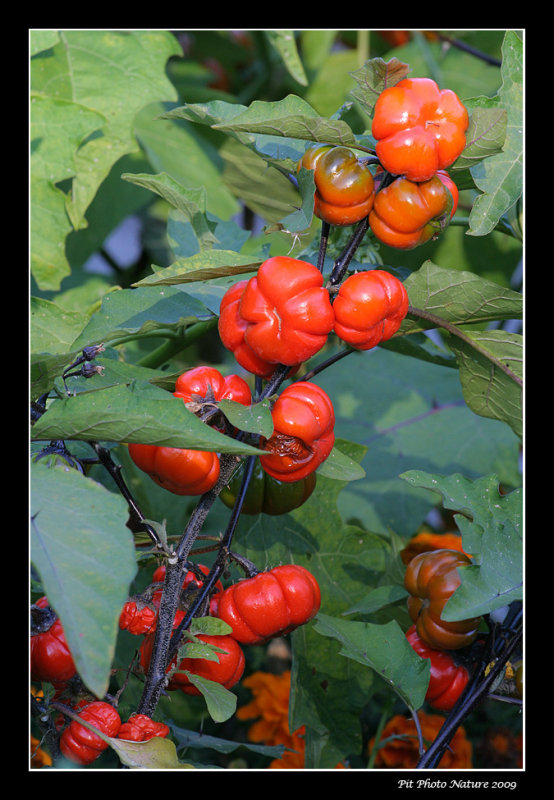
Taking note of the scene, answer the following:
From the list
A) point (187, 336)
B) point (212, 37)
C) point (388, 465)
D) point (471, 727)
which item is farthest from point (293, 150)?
point (212, 37)

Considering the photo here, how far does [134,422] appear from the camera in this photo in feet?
1.19

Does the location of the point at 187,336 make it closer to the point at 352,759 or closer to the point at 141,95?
the point at 141,95

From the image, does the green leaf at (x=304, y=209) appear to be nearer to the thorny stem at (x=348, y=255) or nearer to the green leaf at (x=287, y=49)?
the thorny stem at (x=348, y=255)

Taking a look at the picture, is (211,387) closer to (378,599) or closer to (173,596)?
(173,596)

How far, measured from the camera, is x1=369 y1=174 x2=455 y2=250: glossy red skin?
42 cm

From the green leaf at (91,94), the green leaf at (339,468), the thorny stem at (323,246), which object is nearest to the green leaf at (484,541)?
the green leaf at (339,468)

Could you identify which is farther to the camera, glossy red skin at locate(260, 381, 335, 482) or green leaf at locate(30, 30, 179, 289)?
green leaf at locate(30, 30, 179, 289)

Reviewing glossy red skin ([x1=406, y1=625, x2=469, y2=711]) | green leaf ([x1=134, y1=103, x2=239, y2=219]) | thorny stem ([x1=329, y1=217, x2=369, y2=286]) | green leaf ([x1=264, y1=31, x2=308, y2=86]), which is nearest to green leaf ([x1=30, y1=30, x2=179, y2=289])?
green leaf ([x1=264, y1=31, x2=308, y2=86])

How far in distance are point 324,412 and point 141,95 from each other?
0.48 metres

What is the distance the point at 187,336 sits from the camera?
0.67m

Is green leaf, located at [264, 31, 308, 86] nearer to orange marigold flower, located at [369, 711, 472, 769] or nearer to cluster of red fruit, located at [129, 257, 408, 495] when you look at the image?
cluster of red fruit, located at [129, 257, 408, 495]

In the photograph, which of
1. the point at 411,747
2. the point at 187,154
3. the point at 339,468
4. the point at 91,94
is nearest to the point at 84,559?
the point at 339,468

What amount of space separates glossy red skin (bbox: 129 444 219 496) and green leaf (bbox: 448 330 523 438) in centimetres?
21

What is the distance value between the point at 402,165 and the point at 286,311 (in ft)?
0.32
